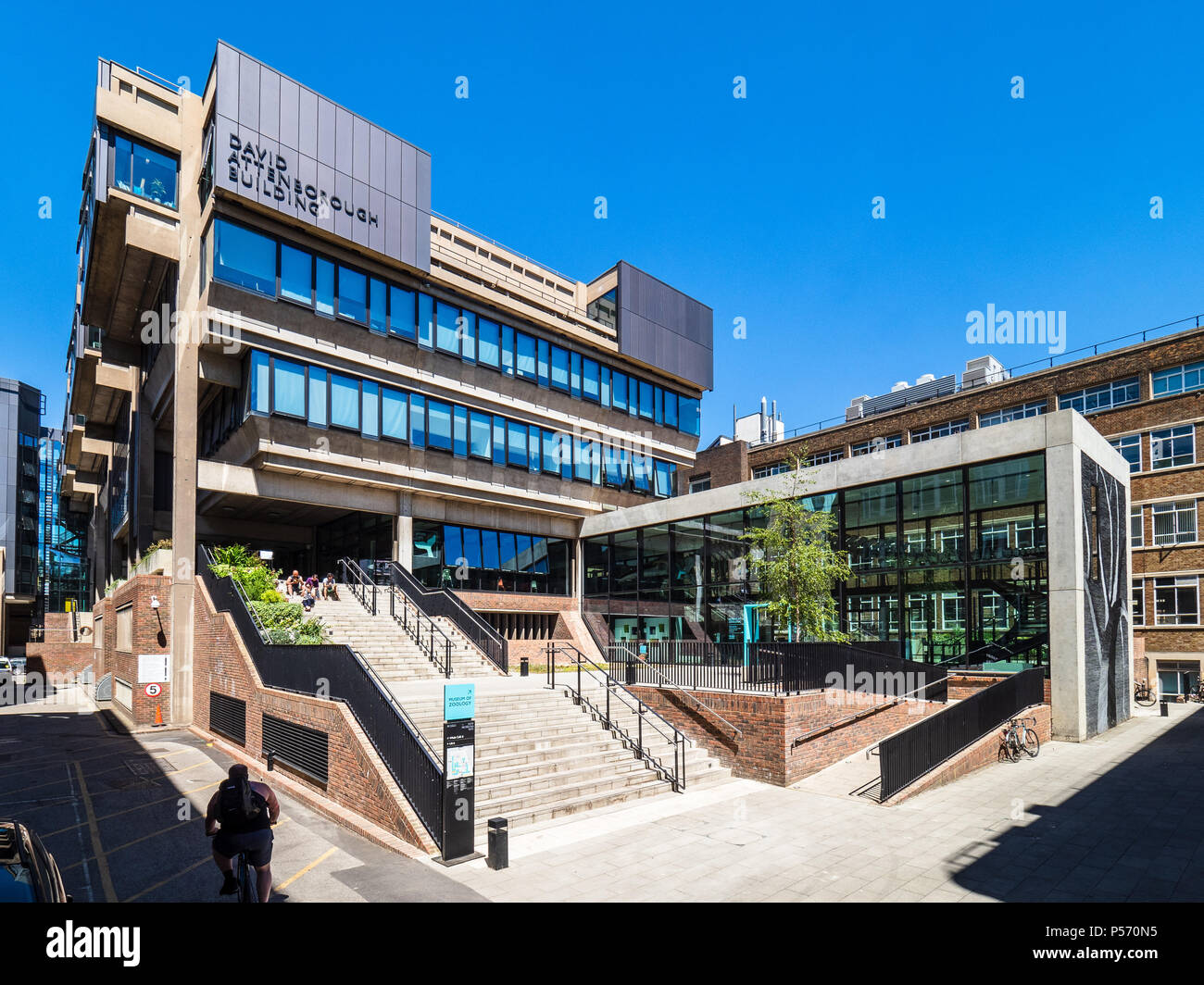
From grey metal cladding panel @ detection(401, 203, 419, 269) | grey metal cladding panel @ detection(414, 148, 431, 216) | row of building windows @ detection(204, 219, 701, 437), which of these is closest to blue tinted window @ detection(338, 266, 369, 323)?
row of building windows @ detection(204, 219, 701, 437)

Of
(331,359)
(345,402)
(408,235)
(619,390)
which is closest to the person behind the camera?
(331,359)

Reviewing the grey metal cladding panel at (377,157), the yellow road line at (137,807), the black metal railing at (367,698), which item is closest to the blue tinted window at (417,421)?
the grey metal cladding panel at (377,157)

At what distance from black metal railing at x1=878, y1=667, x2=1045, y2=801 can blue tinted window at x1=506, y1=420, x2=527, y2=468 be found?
795 inches

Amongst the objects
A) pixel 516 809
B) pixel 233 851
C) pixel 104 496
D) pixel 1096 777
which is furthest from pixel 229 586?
pixel 104 496

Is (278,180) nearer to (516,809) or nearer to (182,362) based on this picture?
(182,362)

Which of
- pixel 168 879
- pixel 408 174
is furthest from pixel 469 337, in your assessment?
pixel 168 879

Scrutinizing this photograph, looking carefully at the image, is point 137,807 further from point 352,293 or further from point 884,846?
point 352,293

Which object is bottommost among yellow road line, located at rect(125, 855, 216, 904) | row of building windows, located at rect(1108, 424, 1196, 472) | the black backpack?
yellow road line, located at rect(125, 855, 216, 904)

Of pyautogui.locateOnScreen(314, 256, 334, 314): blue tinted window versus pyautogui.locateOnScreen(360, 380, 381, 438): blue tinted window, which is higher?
pyautogui.locateOnScreen(314, 256, 334, 314): blue tinted window

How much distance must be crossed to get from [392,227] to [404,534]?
36.7 feet

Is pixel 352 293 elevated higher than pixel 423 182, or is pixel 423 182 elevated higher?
pixel 423 182

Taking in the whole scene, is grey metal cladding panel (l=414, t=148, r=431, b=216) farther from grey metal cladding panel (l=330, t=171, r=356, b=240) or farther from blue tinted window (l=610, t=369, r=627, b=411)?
blue tinted window (l=610, t=369, r=627, b=411)

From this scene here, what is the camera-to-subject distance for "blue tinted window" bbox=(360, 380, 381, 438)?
27.6m

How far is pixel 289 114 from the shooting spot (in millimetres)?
25266
